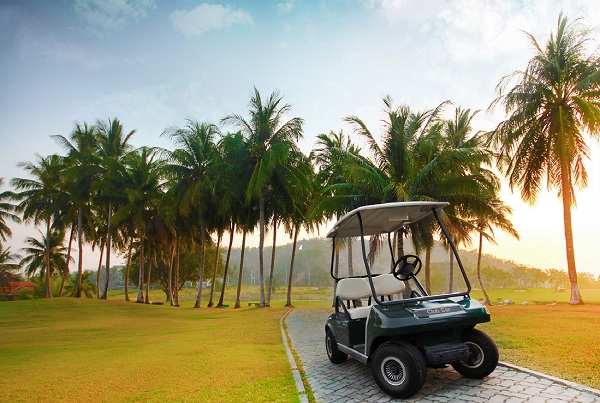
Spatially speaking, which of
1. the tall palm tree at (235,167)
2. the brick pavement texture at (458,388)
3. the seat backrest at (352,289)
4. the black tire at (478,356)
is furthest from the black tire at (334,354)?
the tall palm tree at (235,167)

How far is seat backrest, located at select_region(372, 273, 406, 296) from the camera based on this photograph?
6926mm

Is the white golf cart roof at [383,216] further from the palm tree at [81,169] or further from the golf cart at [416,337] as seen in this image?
the palm tree at [81,169]

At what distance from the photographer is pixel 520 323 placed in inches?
453

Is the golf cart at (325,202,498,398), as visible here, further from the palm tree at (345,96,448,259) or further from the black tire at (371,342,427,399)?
the palm tree at (345,96,448,259)

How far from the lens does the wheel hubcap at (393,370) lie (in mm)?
4758

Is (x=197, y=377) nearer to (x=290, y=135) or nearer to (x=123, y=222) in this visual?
(x=290, y=135)

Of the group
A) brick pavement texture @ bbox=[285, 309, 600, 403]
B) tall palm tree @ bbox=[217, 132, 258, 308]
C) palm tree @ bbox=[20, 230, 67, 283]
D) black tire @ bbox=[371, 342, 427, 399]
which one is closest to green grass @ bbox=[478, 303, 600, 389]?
brick pavement texture @ bbox=[285, 309, 600, 403]

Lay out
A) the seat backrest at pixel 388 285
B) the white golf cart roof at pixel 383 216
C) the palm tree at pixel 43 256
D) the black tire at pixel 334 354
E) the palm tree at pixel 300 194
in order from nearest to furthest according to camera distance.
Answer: the white golf cart roof at pixel 383 216, the black tire at pixel 334 354, the seat backrest at pixel 388 285, the palm tree at pixel 300 194, the palm tree at pixel 43 256

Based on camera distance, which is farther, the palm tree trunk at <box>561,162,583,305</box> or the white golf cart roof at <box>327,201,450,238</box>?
the palm tree trunk at <box>561,162,583,305</box>

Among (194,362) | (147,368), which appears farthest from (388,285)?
(147,368)

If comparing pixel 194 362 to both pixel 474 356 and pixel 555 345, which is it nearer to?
pixel 474 356

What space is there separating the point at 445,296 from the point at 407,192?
1240cm

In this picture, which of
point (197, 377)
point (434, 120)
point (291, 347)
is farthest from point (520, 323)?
point (434, 120)

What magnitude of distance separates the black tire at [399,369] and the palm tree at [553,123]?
54.7 ft
